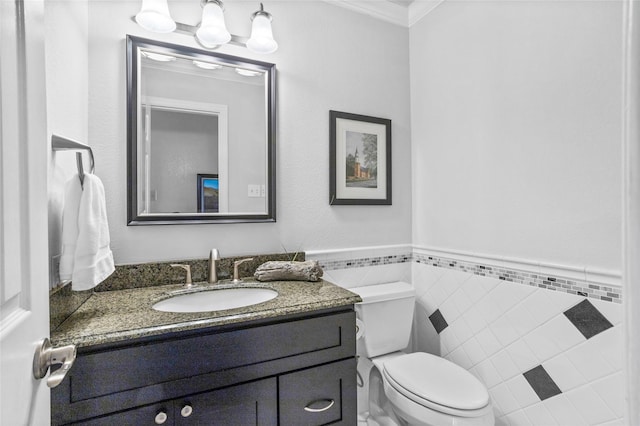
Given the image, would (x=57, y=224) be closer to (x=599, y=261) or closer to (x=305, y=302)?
(x=305, y=302)

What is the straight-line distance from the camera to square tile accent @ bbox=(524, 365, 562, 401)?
137cm

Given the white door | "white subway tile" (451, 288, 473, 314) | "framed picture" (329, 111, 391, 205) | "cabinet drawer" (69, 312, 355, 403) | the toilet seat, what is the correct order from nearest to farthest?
the white door, "cabinet drawer" (69, 312, 355, 403), the toilet seat, "white subway tile" (451, 288, 473, 314), "framed picture" (329, 111, 391, 205)

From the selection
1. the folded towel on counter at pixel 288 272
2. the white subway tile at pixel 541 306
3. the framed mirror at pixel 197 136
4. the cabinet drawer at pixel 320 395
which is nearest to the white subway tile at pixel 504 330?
the white subway tile at pixel 541 306

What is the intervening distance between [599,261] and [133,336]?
1.64m

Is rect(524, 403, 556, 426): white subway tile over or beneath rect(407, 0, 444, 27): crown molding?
beneath

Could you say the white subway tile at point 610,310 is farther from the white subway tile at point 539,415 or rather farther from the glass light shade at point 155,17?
the glass light shade at point 155,17

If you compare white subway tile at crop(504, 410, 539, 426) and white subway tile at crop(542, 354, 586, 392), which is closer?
white subway tile at crop(542, 354, 586, 392)

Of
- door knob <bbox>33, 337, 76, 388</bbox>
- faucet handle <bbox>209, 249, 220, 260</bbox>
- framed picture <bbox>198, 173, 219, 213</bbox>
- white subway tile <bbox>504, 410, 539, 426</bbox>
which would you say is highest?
framed picture <bbox>198, 173, 219, 213</bbox>

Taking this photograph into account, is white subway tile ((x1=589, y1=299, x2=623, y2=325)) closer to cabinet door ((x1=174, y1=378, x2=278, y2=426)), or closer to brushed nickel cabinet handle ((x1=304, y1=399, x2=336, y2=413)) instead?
brushed nickel cabinet handle ((x1=304, y1=399, x2=336, y2=413))

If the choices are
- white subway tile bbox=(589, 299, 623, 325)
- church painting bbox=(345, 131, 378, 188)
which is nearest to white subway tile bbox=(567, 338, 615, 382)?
white subway tile bbox=(589, 299, 623, 325)

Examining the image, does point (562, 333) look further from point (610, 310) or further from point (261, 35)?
point (261, 35)

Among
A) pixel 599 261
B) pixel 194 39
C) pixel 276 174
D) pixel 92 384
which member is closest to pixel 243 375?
pixel 92 384

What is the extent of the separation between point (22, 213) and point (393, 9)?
7.24 ft

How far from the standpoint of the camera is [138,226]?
144 cm
